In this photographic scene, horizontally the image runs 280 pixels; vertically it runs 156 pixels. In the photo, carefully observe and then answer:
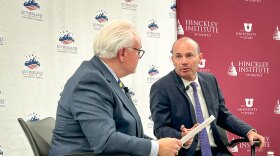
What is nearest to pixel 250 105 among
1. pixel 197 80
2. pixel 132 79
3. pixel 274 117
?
pixel 274 117

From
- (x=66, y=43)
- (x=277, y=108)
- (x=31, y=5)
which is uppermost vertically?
(x=31, y=5)

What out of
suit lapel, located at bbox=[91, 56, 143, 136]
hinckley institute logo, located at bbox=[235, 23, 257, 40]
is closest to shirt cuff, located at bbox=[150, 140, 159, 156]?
suit lapel, located at bbox=[91, 56, 143, 136]

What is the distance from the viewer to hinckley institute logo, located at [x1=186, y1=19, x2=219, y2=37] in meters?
4.80

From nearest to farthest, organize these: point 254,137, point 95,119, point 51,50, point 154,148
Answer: point 95,119
point 154,148
point 254,137
point 51,50

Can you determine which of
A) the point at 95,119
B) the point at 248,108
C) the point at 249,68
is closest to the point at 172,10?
the point at 249,68

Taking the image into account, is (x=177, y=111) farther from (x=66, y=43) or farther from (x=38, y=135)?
(x=66, y=43)

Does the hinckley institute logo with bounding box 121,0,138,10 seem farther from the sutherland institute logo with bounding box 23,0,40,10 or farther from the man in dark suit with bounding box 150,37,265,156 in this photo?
the man in dark suit with bounding box 150,37,265,156

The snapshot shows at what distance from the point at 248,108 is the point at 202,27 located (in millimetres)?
1304

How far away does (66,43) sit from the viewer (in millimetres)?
4188

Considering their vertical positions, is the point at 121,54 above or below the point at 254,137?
above

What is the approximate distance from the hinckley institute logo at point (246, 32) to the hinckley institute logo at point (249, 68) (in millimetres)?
362

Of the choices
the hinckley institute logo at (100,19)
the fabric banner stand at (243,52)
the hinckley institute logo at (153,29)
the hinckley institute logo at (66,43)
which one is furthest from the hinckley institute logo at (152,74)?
the hinckley institute logo at (66,43)

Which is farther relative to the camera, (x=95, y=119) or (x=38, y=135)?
(x=38, y=135)

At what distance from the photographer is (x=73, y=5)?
427 cm
